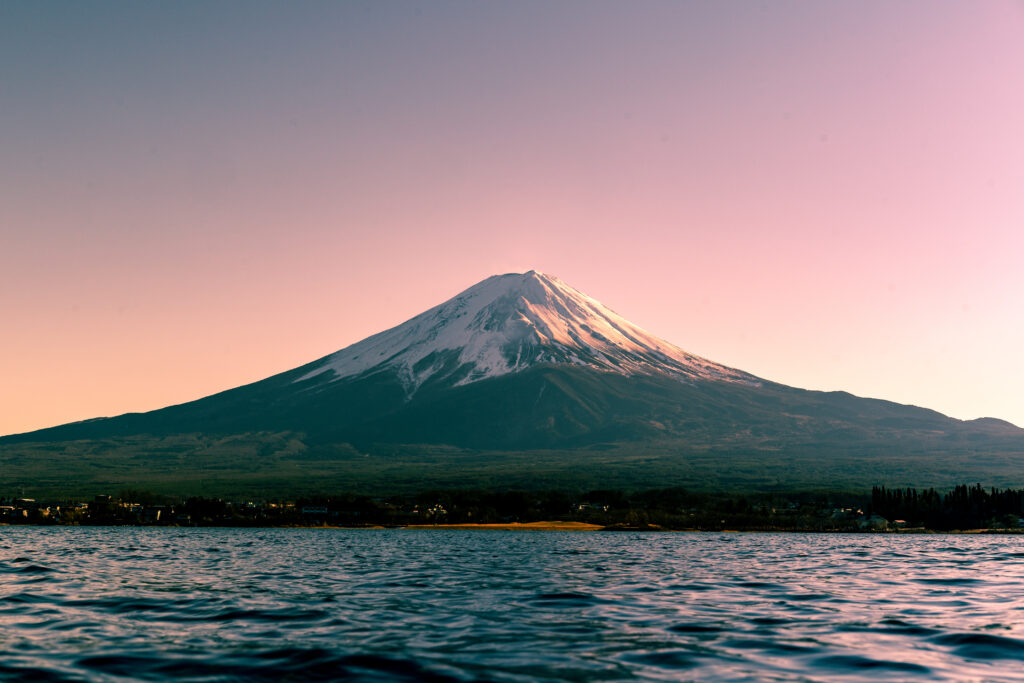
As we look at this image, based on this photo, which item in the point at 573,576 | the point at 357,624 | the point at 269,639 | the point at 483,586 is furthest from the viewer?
the point at 573,576

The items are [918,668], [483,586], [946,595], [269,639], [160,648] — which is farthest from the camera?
[483,586]

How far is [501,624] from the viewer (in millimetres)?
31844

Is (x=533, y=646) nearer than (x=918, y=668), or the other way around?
(x=918, y=668)

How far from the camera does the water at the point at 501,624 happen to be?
23.2m

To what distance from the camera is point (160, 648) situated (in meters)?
25.9

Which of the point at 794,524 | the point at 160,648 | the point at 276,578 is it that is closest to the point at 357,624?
the point at 160,648

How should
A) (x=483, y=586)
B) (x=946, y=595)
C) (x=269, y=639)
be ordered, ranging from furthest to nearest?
(x=483, y=586)
(x=946, y=595)
(x=269, y=639)

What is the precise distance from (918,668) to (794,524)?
18450 centimetres

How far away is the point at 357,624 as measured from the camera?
1230 inches

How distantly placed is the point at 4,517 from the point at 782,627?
20136 cm

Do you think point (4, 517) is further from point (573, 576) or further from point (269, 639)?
point (269, 639)

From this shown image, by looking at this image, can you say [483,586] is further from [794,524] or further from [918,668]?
[794,524]

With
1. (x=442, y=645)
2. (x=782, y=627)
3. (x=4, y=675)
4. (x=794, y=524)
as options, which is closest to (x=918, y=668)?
(x=782, y=627)

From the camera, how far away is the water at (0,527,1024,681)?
76.2ft
